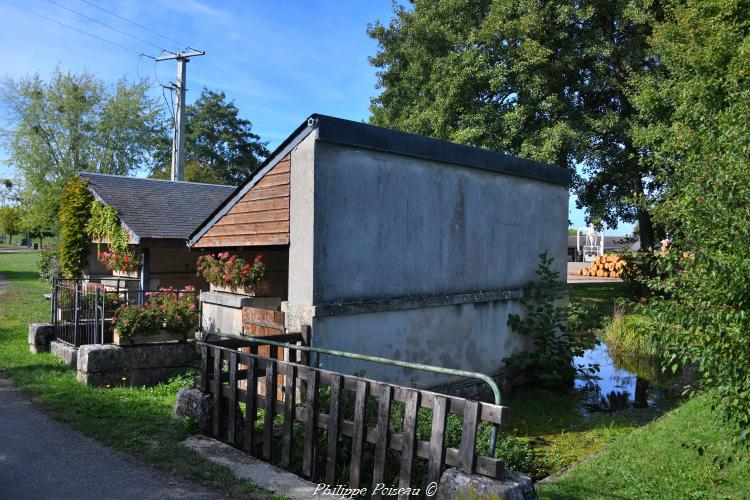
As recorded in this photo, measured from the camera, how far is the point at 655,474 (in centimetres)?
549

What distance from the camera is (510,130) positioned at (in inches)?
685

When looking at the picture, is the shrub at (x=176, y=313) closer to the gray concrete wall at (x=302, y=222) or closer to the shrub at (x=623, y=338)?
the gray concrete wall at (x=302, y=222)

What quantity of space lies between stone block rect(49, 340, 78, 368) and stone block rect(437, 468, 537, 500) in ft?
24.7

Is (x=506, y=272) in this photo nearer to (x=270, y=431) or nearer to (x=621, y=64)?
(x=270, y=431)

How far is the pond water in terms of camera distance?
9.74 metres

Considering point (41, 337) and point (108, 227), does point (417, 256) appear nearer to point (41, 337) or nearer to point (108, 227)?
point (41, 337)

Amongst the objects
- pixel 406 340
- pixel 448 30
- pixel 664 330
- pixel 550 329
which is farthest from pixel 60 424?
pixel 448 30

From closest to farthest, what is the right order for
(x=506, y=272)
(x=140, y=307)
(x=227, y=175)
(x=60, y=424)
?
(x=60, y=424), (x=140, y=307), (x=506, y=272), (x=227, y=175)

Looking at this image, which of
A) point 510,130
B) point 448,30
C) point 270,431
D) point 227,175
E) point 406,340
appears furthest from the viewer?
point 227,175

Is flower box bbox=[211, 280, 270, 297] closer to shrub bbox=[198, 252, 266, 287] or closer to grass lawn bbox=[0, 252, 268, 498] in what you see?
shrub bbox=[198, 252, 266, 287]

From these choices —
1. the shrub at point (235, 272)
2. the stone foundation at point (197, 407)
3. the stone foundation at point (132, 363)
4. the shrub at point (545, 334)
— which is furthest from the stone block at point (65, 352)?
the shrub at point (545, 334)

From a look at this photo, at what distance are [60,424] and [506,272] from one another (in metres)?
6.87

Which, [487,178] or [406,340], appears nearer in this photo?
[406,340]

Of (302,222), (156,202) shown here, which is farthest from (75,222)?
(302,222)
